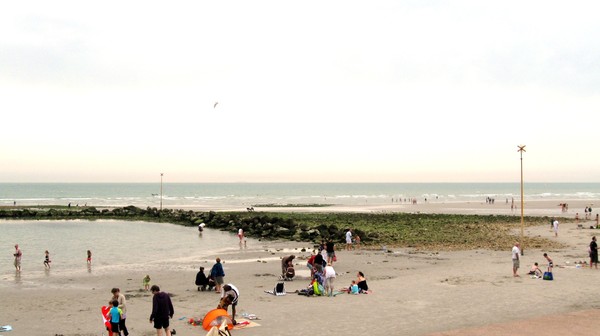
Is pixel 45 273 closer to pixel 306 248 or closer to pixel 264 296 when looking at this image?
pixel 264 296

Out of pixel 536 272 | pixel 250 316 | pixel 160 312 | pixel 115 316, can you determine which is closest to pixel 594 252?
pixel 536 272

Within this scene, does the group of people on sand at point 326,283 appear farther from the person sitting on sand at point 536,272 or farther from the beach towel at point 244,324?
the person sitting on sand at point 536,272

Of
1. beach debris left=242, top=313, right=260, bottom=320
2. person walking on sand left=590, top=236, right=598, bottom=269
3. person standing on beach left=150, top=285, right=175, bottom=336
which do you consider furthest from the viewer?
person walking on sand left=590, top=236, right=598, bottom=269

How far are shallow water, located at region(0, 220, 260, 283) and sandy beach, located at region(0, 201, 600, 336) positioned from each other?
9.73ft

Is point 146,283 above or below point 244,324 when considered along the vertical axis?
below

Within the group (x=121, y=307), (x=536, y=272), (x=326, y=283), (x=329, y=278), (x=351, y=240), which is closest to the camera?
(x=121, y=307)

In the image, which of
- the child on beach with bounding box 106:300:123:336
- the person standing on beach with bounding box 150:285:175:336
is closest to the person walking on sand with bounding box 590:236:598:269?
the person standing on beach with bounding box 150:285:175:336

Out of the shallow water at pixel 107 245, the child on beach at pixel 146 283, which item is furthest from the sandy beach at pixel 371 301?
the shallow water at pixel 107 245

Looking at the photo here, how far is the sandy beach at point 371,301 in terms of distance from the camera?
1388 centimetres

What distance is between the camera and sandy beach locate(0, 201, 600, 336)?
1388cm

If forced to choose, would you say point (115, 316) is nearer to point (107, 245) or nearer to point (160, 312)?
Result: point (160, 312)

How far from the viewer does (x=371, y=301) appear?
56.4 ft

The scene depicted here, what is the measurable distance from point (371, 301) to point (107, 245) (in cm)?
2690

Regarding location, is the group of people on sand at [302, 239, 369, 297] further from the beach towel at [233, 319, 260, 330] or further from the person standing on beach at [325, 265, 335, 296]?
the beach towel at [233, 319, 260, 330]
